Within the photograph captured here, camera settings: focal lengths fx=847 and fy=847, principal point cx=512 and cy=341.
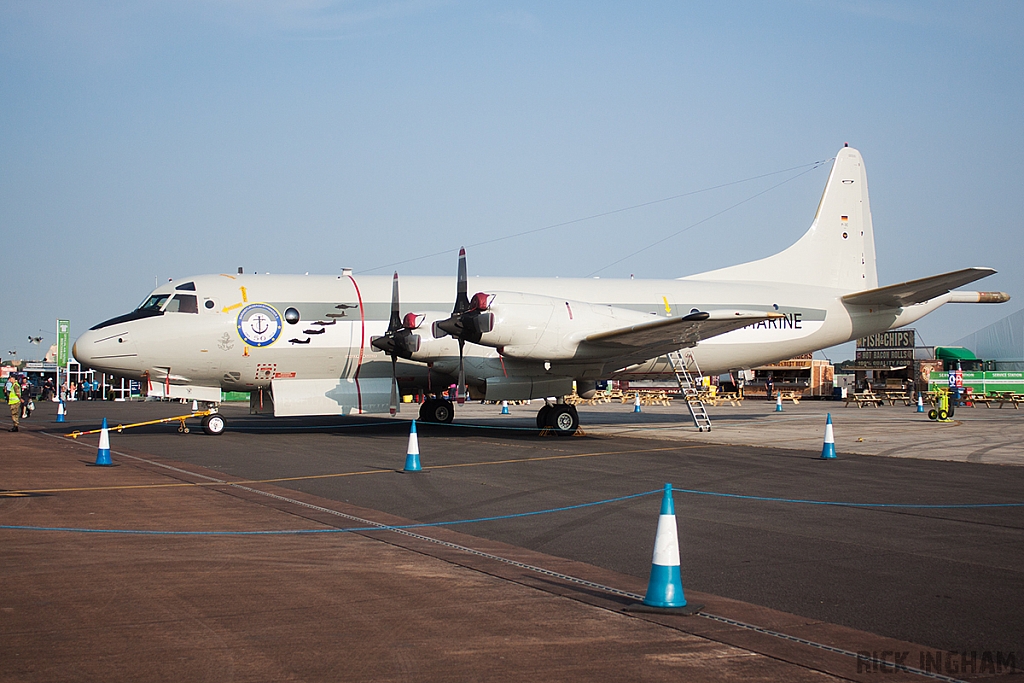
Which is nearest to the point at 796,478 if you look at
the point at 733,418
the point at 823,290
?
the point at 823,290

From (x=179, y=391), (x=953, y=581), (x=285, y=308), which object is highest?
(x=285, y=308)

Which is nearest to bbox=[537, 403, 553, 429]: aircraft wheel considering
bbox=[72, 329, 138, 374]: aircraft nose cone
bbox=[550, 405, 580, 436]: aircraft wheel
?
bbox=[550, 405, 580, 436]: aircraft wheel

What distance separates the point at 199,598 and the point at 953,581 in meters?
Answer: 5.96

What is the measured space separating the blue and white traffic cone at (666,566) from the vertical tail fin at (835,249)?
22.2m

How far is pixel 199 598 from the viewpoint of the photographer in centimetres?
623

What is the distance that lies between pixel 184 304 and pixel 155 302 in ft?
2.74

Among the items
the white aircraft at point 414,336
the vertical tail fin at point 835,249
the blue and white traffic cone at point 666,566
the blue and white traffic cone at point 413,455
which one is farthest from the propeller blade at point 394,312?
the blue and white traffic cone at point 666,566

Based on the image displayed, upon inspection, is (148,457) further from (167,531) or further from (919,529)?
(919,529)

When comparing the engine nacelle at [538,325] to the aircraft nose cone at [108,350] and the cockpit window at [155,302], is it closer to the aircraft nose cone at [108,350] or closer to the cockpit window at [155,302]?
the cockpit window at [155,302]

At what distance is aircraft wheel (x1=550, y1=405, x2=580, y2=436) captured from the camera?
73.6 feet

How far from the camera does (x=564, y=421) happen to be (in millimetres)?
22531

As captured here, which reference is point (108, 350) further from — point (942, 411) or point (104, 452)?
point (942, 411)

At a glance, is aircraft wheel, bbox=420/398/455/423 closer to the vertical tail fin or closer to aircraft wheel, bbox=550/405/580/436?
aircraft wheel, bbox=550/405/580/436

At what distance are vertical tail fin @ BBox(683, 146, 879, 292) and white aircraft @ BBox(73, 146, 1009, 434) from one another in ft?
6.40
